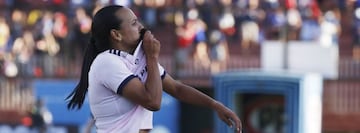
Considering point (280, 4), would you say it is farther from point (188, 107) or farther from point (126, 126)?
point (126, 126)

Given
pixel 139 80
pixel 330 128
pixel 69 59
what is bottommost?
pixel 330 128

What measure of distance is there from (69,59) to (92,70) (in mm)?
13037

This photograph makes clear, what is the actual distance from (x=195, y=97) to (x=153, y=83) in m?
0.44

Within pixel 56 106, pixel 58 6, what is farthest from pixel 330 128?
pixel 58 6

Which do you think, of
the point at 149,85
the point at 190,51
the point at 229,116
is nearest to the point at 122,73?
the point at 149,85

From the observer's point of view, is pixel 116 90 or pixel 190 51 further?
pixel 190 51

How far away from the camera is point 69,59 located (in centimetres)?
1706

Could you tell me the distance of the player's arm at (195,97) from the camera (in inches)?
Answer: 171

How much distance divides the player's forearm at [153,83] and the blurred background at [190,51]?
9.09 meters

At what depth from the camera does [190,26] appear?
1838 centimetres

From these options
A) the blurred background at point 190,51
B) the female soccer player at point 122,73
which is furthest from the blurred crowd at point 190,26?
the female soccer player at point 122,73

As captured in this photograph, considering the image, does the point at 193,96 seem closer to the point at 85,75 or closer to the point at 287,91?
the point at 85,75

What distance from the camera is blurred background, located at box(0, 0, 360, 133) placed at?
15523mm

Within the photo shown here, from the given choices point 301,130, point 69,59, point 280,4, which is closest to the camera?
point 301,130
